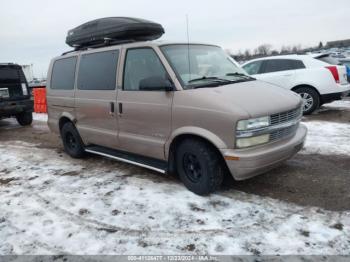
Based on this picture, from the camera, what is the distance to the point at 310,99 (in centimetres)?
913

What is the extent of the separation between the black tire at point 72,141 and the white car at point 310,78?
604 cm

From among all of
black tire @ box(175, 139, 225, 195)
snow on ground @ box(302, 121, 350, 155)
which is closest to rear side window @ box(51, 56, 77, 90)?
black tire @ box(175, 139, 225, 195)

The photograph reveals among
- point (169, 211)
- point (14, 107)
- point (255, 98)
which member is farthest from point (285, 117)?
point (14, 107)

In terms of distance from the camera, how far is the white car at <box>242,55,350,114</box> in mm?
8859

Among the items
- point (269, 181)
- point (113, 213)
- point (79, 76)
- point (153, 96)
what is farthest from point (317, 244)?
point (79, 76)

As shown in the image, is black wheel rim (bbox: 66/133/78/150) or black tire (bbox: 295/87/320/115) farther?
black tire (bbox: 295/87/320/115)

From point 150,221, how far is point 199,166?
0.95 metres

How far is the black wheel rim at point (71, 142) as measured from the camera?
252 inches

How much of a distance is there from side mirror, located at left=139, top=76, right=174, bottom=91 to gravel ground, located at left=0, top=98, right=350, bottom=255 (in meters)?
1.40

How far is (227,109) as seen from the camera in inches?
146

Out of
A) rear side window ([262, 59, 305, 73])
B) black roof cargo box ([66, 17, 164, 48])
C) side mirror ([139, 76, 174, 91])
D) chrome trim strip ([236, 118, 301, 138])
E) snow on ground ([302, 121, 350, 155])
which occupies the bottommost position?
snow on ground ([302, 121, 350, 155])

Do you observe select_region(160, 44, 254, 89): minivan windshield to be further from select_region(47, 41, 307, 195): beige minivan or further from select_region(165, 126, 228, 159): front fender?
select_region(165, 126, 228, 159): front fender

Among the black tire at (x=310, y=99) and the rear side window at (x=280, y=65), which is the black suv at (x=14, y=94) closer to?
the rear side window at (x=280, y=65)

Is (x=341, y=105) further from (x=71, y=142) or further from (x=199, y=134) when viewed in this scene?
(x=71, y=142)
